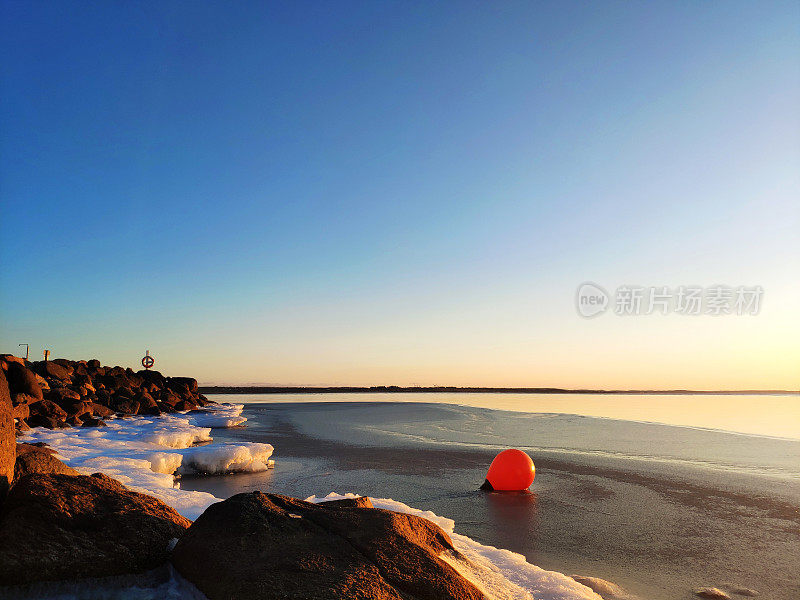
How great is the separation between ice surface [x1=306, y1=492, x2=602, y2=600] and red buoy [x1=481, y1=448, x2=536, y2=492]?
385 centimetres

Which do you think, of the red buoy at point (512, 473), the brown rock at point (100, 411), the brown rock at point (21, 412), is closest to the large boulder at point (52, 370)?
the brown rock at point (100, 411)

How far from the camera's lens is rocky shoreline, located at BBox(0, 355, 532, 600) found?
351 centimetres

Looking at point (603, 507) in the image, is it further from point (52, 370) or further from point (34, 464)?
point (52, 370)

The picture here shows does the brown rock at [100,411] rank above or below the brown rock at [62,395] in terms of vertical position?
below

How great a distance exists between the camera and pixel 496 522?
755 cm

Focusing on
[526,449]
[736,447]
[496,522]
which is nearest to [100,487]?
[496,522]

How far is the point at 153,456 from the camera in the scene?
402 inches

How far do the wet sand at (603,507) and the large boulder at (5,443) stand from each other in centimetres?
480

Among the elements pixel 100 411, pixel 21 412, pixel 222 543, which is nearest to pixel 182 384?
pixel 100 411

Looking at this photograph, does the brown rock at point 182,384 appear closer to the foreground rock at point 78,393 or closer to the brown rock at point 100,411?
the foreground rock at point 78,393

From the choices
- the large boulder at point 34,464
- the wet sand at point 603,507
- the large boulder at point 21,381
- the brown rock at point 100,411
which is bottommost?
the wet sand at point 603,507

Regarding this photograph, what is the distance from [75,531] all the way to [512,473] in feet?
22.7

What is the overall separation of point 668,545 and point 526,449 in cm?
813

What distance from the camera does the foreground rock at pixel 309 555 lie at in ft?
11.2
